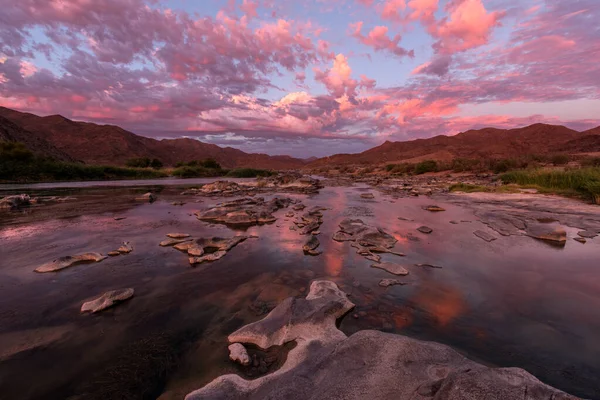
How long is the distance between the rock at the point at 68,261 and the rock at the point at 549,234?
13685 mm

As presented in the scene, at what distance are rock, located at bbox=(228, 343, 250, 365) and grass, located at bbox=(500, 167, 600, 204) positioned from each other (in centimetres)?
A: 1891

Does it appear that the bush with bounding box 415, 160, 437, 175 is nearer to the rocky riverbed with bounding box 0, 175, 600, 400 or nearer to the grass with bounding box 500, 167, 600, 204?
the grass with bounding box 500, 167, 600, 204

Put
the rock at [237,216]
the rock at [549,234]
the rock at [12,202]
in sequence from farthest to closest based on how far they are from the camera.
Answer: the rock at [12,202]
the rock at [237,216]
the rock at [549,234]

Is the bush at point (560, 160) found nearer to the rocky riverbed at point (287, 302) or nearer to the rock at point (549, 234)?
the rocky riverbed at point (287, 302)

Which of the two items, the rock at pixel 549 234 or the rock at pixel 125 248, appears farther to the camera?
the rock at pixel 549 234

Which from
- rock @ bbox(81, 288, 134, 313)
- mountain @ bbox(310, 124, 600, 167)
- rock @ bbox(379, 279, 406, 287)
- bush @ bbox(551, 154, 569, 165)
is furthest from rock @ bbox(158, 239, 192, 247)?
mountain @ bbox(310, 124, 600, 167)

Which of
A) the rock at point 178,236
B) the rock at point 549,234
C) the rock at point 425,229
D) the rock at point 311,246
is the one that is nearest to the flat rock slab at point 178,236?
the rock at point 178,236

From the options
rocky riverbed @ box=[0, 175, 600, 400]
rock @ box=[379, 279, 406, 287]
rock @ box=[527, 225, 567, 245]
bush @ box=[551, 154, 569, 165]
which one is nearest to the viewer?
rocky riverbed @ box=[0, 175, 600, 400]

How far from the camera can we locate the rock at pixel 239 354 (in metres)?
3.46

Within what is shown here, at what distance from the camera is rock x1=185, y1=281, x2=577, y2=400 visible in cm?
201

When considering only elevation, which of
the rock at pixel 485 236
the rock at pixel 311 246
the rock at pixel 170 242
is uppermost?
the rock at pixel 170 242

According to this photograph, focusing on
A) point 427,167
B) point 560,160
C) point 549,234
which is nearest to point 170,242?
point 549,234

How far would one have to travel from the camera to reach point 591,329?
13.7ft

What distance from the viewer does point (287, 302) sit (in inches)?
182
